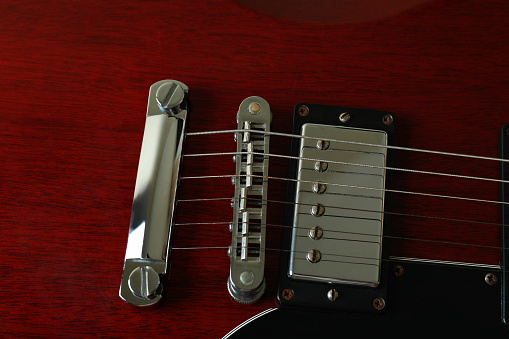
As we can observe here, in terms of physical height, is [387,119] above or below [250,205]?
above

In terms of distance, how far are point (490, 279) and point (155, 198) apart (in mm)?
412

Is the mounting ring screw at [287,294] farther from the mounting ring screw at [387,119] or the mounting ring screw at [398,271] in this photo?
the mounting ring screw at [387,119]

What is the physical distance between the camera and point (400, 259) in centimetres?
60

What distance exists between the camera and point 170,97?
24.2 inches

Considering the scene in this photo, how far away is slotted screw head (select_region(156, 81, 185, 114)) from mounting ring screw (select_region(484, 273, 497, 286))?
43 cm

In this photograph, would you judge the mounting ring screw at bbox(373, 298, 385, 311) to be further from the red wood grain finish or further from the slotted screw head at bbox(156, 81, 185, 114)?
the slotted screw head at bbox(156, 81, 185, 114)

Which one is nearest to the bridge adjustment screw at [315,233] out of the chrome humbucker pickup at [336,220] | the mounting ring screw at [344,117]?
the chrome humbucker pickup at [336,220]

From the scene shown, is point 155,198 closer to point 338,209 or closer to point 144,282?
point 144,282

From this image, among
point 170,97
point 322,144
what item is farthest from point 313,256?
point 170,97


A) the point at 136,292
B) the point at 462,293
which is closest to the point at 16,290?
the point at 136,292

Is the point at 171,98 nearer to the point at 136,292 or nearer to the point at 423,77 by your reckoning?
the point at 136,292

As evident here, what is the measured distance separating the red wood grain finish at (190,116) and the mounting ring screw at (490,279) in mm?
20

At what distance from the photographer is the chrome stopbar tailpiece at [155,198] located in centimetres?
56

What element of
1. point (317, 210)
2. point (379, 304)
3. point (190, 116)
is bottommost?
point (379, 304)
